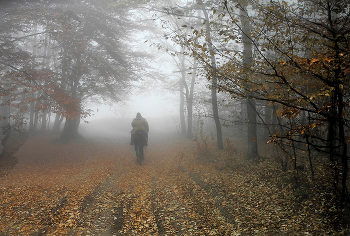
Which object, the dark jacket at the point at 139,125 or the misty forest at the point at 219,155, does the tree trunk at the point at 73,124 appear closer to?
the misty forest at the point at 219,155

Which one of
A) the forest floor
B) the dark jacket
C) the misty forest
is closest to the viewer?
the misty forest

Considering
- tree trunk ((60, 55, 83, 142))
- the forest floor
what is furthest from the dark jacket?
tree trunk ((60, 55, 83, 142))

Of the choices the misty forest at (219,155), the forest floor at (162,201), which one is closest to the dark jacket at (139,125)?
the misty forest at (219,155)

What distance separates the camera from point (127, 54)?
17.8 metres

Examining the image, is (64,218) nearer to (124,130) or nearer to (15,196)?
(15,196)

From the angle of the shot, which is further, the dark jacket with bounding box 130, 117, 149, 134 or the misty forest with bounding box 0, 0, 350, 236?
the dark jacket with bounding box 130, 117, 149, 134

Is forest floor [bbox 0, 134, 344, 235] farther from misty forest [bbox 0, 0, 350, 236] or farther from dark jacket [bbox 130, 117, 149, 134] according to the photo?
dark jacket [bbox 130, 117, 149, 134]

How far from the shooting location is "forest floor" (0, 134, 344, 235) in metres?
4.75

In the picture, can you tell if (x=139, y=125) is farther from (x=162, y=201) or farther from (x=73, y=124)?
(x=73, y=124)

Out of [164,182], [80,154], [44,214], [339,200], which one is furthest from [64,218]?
[80,154]

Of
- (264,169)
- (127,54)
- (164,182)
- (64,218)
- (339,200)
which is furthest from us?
(127,54)

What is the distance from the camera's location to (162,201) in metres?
6.54

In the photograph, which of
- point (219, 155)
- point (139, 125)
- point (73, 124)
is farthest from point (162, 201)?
point (73, 124)

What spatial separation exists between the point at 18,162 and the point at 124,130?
73.1 ft
